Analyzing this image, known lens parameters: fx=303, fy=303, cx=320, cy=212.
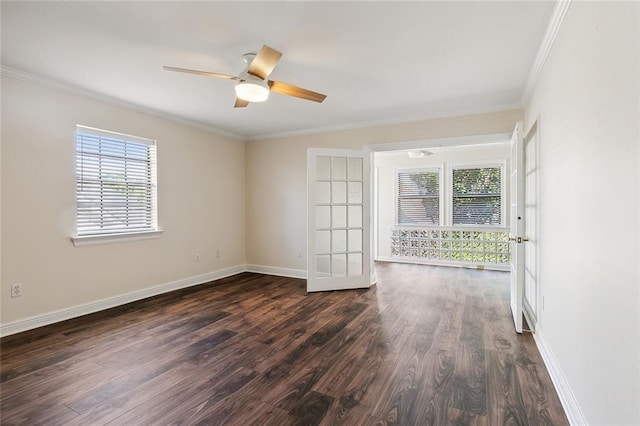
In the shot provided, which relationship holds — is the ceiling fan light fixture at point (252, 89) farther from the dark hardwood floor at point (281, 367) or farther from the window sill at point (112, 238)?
the window sill at point (112, 238)

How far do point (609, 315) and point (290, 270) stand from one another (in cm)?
432

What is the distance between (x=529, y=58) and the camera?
254 cm

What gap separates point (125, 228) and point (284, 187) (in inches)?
95.0

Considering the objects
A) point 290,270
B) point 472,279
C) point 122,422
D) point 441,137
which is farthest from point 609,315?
point 290,270

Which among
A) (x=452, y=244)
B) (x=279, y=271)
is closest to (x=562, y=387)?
(x=279, y=271)

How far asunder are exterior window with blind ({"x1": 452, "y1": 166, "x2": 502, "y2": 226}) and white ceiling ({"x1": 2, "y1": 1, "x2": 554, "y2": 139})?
2.64 meters

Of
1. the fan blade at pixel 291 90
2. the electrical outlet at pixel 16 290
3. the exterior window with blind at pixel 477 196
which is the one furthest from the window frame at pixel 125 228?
the exterior window with blind at pixel 477 196

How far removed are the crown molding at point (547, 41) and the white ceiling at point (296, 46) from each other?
39 millimetres

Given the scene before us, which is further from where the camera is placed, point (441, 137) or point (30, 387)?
point (441, 137)

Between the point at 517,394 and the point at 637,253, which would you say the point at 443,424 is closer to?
the point at 517,394

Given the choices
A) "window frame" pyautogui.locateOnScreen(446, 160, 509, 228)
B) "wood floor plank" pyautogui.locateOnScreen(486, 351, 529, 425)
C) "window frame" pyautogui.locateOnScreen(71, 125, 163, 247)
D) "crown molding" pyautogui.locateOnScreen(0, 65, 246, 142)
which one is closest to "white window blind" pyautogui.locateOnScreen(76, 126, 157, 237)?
"window frame" pyautogui.locateOnScreen(71, 125, 163, 247)

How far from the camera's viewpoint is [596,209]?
139 centimetres

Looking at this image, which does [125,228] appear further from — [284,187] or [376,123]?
[376,123]

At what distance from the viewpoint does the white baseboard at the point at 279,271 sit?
201 inches
